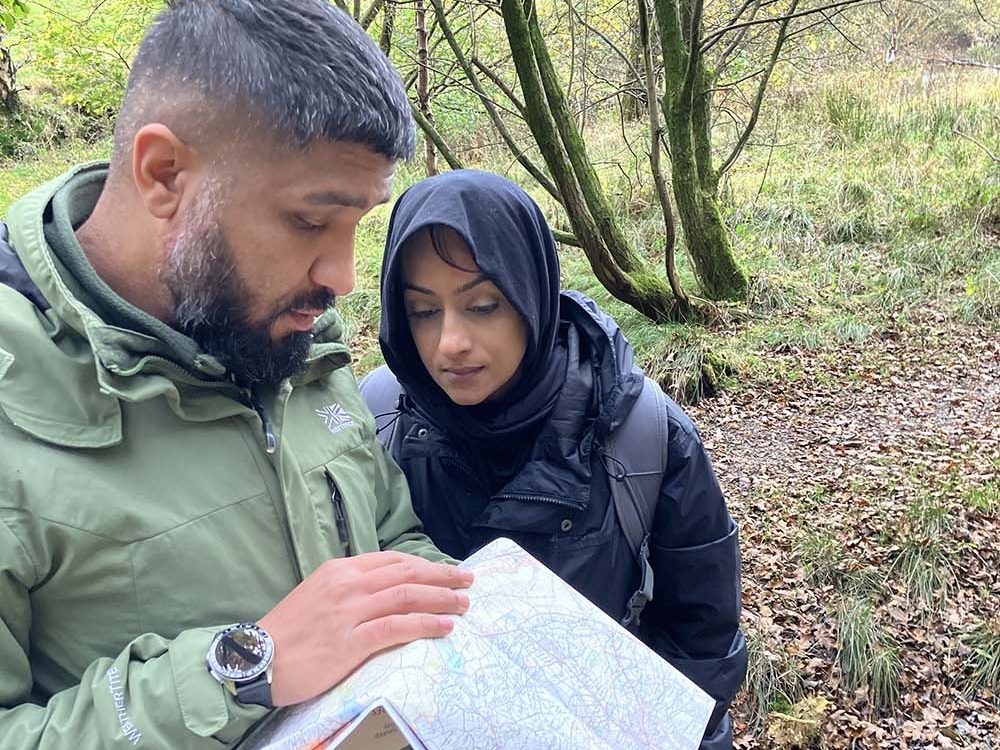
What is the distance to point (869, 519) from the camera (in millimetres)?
4355

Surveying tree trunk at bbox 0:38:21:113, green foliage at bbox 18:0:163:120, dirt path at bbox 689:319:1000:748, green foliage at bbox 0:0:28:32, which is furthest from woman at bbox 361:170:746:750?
tree trunk at bbox 0:38:21:113

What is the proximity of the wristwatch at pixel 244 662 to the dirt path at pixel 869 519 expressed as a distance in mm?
2968

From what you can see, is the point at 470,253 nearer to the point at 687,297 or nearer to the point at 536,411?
the point at 536,411

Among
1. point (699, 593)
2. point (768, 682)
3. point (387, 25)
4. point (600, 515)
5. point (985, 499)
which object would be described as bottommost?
point (768, 682)

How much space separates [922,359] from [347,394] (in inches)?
246

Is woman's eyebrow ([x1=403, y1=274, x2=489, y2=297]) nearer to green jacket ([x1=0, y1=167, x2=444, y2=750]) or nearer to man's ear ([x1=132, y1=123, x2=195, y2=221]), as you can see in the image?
green jacket ([x1=0, y1=167, x2=444, y2=750])

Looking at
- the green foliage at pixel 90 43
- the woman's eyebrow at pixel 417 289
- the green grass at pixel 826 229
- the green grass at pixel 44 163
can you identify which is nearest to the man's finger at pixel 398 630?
the woman's eyebrow at pixel 417 289

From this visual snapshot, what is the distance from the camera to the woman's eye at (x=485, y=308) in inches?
73.3

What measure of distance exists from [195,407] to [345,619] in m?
0.40

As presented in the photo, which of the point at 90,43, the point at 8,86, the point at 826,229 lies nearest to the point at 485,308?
the point at 826,229

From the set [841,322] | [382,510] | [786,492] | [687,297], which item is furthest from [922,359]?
[382,510]

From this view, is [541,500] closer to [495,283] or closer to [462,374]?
[462,374]

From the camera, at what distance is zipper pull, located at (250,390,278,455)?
124 centimetres

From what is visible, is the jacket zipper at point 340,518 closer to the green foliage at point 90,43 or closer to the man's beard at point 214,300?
the man's beard at point 214,300
